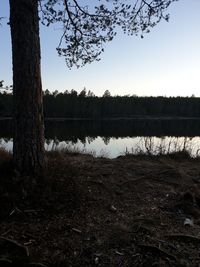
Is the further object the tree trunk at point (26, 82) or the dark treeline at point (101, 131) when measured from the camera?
the dark treeline at point (101, 131)

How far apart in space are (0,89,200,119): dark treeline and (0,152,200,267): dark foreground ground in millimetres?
77958

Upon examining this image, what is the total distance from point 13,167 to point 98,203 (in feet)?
4.90

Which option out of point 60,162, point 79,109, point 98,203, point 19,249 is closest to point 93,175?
point 60,162

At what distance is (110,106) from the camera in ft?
363

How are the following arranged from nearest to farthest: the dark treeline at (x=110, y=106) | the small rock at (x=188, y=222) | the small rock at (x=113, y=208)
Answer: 1. the small rock at (x=188, y=222)
2. the small rock at (x=113, y=208)
3. the dark treeline at (x=110, y=106)

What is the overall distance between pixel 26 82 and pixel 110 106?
104388mm

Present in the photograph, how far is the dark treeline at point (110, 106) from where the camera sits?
100438 millimetres

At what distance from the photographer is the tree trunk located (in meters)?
6.45

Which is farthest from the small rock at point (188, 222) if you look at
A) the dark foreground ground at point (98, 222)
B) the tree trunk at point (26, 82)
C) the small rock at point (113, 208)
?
the tree trunk at point (26, 82)

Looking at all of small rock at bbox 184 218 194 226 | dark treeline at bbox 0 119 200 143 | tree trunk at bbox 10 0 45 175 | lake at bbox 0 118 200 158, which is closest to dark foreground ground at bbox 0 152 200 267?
small rock at bbox 184 218 194 226

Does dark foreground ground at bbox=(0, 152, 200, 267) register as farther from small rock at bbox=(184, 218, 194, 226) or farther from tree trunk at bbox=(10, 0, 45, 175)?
tree trunk at bbox=(10, 0, 45, 175)

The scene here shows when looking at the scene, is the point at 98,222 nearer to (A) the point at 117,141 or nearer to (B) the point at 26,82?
(B) the point at 26,82

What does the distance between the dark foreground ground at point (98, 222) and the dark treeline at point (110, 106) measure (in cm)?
7796

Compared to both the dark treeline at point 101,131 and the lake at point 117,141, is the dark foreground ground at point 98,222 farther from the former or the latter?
the dark treeline at point 101,131
